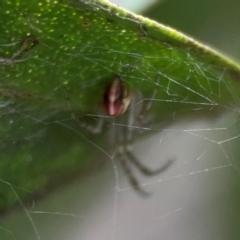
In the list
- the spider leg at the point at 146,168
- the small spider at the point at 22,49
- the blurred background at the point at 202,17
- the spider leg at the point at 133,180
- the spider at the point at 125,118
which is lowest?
the spider leg at the point at 133,180

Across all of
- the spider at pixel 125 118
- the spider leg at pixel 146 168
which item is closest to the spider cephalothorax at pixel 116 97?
the spider at pixel 125 118

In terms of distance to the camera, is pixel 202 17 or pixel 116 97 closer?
pixel 116 97

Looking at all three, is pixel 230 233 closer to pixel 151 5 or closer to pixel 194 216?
pixel 194 216

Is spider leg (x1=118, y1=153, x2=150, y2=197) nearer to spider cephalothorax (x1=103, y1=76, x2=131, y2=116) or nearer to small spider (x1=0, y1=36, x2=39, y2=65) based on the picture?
spider cephalothorax (x1=103, y1=76, x2=131, y2=116)

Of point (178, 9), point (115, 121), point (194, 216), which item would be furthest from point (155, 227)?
point (178, 9)

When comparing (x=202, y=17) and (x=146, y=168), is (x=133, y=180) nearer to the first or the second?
(x=146, y=168)

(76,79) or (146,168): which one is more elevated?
(76,79)

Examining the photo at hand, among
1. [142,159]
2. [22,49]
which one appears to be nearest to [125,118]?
[142,159]

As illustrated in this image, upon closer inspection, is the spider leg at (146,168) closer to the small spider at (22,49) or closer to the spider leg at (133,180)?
the spider leg at (133,180)
